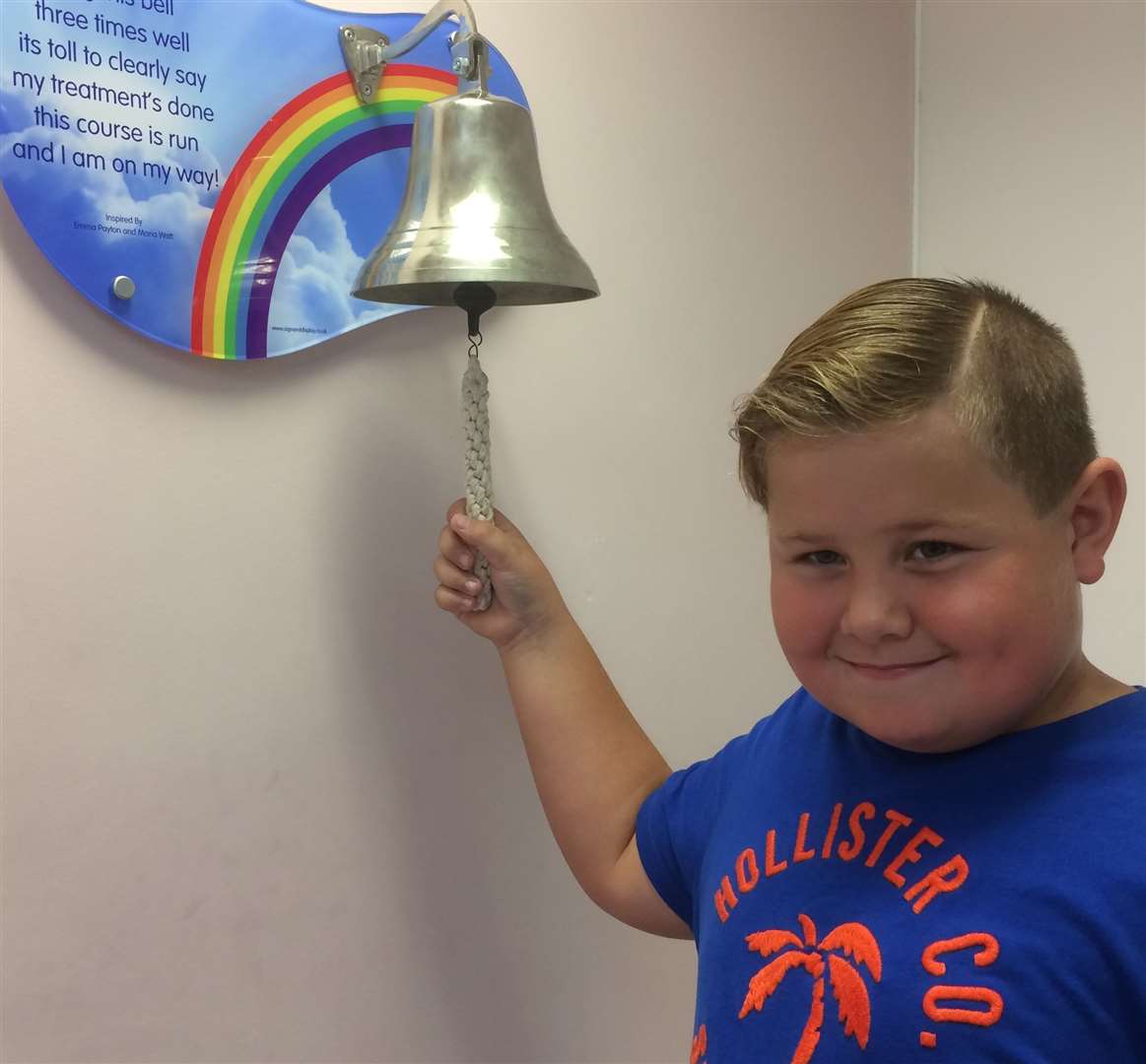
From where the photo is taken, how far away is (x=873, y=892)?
0.72 meters

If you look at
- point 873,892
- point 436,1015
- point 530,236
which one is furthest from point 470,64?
point 436,1015

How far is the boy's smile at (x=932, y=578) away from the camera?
672 mm

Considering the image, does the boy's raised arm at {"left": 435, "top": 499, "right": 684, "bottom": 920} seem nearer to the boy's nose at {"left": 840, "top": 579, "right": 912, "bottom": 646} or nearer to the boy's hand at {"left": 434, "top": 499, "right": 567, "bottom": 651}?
the boy's hand at {"left": 434, "top": 499, "right": 567, "bottom": 651}

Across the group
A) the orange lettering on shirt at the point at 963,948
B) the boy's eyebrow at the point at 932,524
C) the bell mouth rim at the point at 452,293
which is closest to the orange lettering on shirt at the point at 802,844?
the orange lettering on shirt at the point at 963,948

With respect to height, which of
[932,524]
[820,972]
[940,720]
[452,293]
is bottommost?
[820,972]

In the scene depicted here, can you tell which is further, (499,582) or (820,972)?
(499,582)

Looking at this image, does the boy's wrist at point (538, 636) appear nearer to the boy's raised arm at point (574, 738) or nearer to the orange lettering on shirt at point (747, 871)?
the boy's raised arm at point (574, 738)

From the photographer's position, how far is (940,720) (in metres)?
0.70

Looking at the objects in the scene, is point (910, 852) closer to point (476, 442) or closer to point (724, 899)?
point (724, 899)

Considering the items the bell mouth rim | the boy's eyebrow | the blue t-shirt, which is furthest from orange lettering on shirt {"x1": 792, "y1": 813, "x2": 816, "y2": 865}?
the bell mouth rim

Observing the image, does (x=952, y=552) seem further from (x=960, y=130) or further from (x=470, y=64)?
(x=960, y=130)

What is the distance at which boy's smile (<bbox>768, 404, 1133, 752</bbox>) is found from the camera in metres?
0.67

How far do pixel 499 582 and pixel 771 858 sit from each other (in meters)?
0.28

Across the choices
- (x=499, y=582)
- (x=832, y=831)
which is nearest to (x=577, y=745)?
(x=499, y=582)
